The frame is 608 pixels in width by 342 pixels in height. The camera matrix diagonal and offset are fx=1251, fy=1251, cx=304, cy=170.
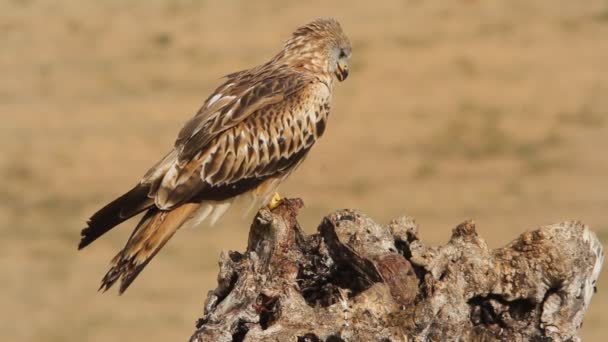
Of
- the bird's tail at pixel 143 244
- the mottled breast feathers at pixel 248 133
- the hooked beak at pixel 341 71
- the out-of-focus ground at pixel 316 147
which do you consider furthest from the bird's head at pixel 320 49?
the out-of-focus ground at pixel 316 147

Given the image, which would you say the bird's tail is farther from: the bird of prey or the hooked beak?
the hooked beak

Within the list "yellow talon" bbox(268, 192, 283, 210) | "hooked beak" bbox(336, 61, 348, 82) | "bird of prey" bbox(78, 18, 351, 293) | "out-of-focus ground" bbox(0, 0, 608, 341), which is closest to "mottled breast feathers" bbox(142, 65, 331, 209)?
"bird of prey" bbox(78, 18, 351, 293)

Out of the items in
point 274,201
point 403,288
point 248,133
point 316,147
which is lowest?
point 403,288

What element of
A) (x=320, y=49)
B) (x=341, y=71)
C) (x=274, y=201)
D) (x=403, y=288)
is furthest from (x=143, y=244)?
(x=341, y=71)

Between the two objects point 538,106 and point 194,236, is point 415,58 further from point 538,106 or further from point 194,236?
point 194,236

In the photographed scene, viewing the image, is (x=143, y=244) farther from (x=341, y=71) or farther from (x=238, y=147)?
(x=341, y=71)

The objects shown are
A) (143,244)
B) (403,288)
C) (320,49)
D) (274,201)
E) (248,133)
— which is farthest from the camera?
(320,49)

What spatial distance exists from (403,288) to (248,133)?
285cm

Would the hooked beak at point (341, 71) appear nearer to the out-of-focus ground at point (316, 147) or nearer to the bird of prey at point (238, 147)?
the bird of prey at point (238, 147)

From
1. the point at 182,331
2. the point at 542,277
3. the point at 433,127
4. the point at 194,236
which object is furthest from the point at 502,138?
the point at 542,277

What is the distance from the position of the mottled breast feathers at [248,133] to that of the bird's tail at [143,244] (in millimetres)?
244

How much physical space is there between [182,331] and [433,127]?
7.98 meters

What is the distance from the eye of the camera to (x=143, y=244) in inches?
304

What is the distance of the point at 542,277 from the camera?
20.2ft
